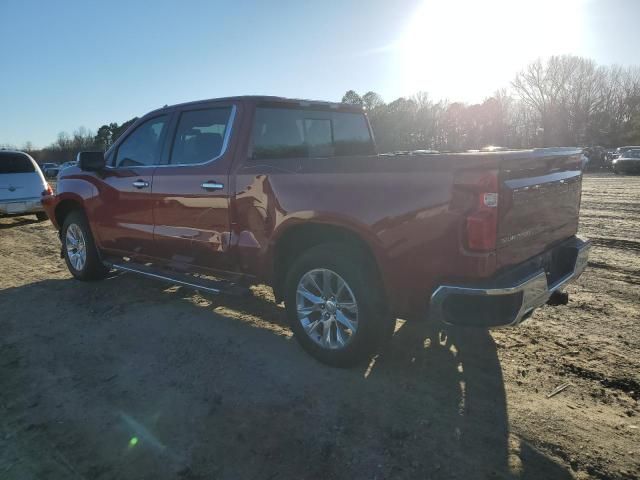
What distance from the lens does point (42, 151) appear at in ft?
294

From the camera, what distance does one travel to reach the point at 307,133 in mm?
4492

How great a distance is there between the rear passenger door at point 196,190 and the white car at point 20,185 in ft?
24.3

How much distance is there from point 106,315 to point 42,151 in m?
100

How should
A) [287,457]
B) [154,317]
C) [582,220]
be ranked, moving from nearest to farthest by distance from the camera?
[287,457]
[154,317]
[582,220]

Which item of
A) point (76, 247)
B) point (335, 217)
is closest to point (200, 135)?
point (335, 217)

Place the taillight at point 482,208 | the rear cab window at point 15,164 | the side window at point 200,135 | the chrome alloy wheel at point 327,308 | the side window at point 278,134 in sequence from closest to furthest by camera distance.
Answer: the taillight at point 482,208, the chrome alloy wheel at point 327,308, the side window at point 278,134, the side window at point 200,135, the rear cab window at point 15,164

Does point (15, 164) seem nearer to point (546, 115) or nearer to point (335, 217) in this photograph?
point (335, 217)

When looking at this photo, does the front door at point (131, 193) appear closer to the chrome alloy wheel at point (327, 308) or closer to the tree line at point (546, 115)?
the chrome alloy wheel at point (327, 308)

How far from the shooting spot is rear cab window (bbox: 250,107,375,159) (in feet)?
13.6

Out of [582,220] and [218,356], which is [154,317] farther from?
[582,220]

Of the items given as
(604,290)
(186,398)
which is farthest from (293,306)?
(604,290)

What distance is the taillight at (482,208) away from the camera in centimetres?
266

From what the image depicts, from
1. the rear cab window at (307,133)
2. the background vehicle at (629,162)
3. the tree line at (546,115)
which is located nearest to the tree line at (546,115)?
the tree line at (546,115)

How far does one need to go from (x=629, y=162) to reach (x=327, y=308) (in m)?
28.4
